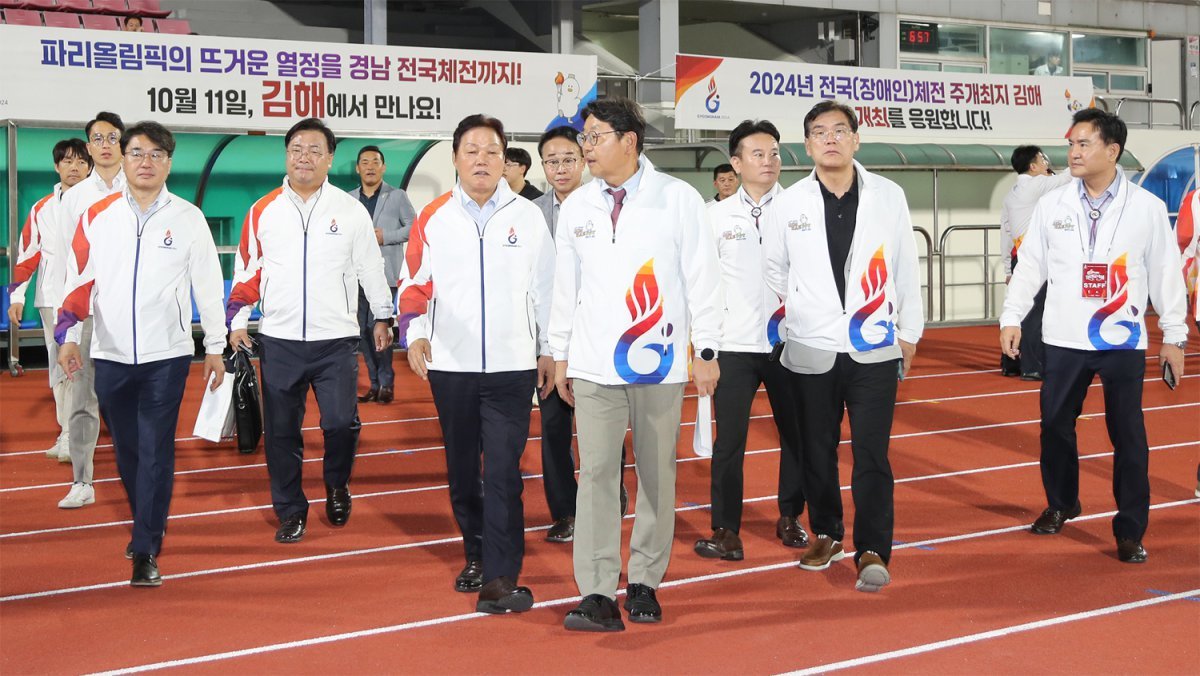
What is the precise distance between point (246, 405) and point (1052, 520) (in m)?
5.26

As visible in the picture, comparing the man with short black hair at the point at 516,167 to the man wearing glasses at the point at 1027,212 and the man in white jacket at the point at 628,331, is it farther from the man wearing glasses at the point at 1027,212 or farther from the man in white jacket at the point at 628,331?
the man wearing glasses at the point at 1027,212

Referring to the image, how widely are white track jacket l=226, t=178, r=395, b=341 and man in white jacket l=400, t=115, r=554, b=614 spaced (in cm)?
114

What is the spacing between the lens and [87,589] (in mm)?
5746

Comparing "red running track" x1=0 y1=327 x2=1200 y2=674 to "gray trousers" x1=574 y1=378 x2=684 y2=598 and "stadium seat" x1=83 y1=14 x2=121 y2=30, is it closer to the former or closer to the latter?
"gray trousers" x1=574 y1=378 x2=684 y2=598

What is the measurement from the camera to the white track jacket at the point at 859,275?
18.0 feet

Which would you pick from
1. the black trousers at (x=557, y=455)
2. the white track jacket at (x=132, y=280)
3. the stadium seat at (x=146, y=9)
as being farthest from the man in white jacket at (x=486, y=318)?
the stadium seat at (x=146, y=9)

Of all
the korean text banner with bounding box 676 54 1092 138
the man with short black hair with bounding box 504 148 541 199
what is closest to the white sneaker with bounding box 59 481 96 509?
the man with short black hair with bounding box 504 148 541 199

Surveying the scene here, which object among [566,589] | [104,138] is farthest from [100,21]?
[566,589]

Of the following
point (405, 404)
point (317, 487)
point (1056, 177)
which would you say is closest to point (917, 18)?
point (1056, 177)

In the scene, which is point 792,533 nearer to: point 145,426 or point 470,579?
point 470,579

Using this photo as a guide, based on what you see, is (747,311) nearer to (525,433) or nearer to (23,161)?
(525,433)

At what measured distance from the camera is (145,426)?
5.86 m

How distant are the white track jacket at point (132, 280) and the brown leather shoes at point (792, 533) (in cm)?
292

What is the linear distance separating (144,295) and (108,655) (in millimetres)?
1723
